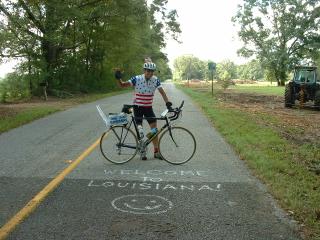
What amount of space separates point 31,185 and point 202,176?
9.39 ft

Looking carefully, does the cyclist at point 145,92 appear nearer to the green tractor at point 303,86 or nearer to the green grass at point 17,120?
the green grass at point 17,120

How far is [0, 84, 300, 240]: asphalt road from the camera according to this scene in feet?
17.1

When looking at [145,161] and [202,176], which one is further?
[145,161]

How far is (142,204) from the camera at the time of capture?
20.6 feet

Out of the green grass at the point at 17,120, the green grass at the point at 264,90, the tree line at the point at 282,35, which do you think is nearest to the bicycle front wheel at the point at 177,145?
→ the green grass at the point at 17,120

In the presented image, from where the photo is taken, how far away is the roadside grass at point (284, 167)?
594cm

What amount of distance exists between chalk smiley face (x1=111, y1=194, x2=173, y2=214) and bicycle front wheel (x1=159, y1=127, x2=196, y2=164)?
2611 mm

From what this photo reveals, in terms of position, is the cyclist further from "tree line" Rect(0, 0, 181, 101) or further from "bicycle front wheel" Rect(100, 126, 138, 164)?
"tree line" Rect(0, 0, 181, 101)

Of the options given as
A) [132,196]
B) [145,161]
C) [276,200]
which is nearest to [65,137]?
[145,161]

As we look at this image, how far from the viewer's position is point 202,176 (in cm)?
805

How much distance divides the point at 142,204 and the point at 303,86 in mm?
20063

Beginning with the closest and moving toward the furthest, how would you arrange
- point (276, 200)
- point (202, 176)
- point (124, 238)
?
point (124, 238) < point (276, 200) < point (202, 176)

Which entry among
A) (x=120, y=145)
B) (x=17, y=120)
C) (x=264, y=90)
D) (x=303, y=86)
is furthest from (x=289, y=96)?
(x=264, y=90)

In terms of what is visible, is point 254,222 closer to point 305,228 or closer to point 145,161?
point 305,228
